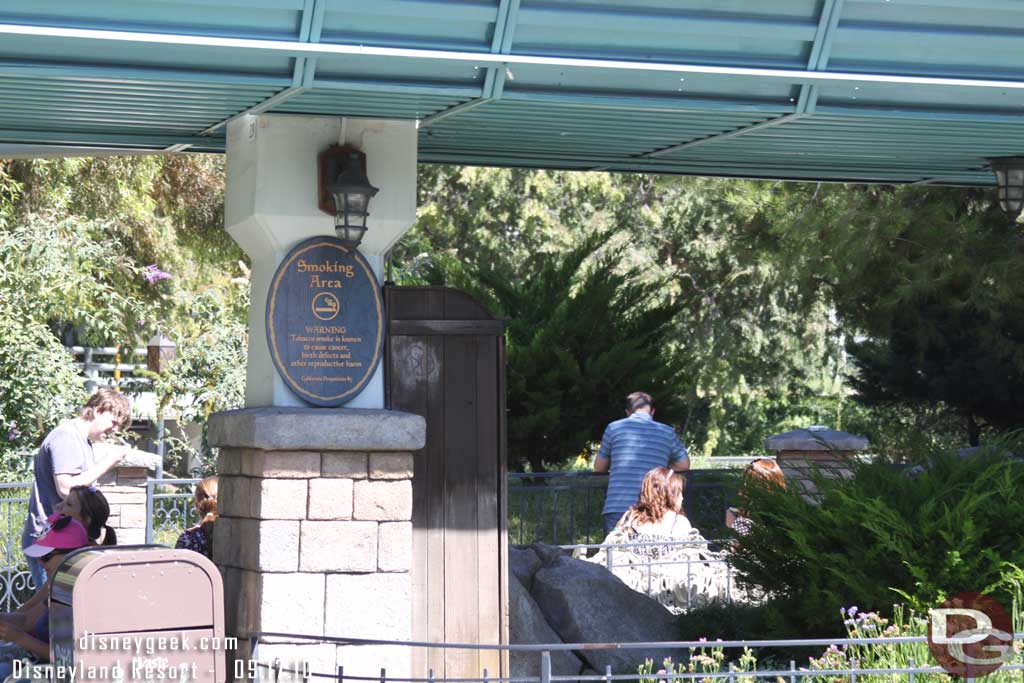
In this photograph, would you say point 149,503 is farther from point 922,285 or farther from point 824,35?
point 824,35

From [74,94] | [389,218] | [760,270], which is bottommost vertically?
[389,218]

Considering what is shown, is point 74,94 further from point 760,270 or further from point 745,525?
point 760,270

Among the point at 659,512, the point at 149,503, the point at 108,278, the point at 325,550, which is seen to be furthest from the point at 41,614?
the point at 108,278

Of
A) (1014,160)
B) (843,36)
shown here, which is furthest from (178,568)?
(1014,160)

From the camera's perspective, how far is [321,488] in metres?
6.63

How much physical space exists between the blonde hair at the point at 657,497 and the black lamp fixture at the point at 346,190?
11.5 feet

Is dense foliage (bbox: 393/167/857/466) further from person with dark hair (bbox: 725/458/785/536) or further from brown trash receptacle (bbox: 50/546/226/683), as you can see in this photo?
brown trash receptacle (bbox: 50/546/226/683)

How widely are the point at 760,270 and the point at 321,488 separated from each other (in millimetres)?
18470

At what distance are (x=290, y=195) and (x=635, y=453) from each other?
4.12 m

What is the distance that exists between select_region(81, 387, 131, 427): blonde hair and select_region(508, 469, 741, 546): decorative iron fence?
4.90 m

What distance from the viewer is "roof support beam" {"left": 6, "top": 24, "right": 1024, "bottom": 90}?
5664mm

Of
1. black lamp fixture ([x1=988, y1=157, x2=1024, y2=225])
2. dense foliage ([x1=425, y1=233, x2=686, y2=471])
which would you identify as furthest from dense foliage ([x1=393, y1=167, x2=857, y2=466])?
black lamp fixture ([x1=988, y1=157, x2=1024, y2=225])

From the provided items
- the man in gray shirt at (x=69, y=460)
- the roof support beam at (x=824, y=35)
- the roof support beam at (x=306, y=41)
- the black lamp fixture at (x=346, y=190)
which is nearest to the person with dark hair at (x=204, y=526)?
the man in gray shirt at (x=69, y=460)

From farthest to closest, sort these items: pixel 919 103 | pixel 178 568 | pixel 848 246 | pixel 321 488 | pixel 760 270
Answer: pixel 760 270
pixel 848 246
pixel 919 103
pixel 321 488
pixel 178 568
